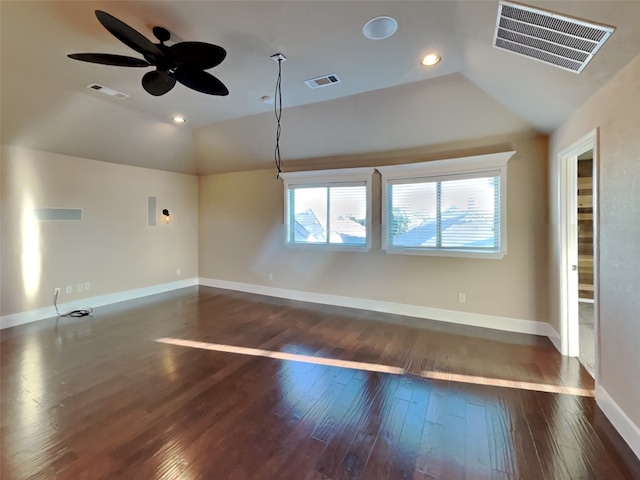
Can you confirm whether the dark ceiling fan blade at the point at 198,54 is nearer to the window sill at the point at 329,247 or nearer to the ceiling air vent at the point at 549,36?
the ceiling air vent at the point at 549,36

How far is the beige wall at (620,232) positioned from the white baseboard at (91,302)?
21.7ft

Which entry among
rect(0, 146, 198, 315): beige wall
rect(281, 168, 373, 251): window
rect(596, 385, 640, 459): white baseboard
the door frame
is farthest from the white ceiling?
rect(596, 385, 640, 459): white baseboard

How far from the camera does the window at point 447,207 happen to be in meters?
3.96

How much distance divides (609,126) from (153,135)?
5.65 metres

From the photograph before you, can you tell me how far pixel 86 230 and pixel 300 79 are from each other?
4387mm

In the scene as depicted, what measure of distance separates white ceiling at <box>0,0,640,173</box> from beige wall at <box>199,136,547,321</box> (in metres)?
0.79

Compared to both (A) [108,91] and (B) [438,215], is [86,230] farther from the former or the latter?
(B) [438,215]

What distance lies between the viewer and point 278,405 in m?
2.32

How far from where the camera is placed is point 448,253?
424 centimetres

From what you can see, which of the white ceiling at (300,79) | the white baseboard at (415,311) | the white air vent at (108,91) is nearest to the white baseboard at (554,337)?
the white baseboard at (415,311)

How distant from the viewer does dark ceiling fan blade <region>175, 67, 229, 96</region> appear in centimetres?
230

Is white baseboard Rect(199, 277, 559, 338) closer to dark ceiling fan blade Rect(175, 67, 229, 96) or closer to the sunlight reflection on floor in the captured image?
the sunlight reflection on floor

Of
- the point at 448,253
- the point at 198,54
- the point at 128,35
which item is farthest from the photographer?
the point at 448,253

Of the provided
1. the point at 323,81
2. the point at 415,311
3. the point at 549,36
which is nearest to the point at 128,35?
the point at 323,81
